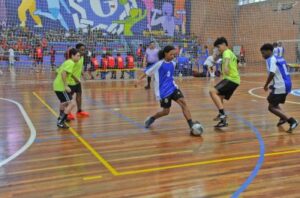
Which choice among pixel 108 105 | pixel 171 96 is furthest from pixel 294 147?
pixel 108 105

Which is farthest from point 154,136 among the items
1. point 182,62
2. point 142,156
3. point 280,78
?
point 182,62

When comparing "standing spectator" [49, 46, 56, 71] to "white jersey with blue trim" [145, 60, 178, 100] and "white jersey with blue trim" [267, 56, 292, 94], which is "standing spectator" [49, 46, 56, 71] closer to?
"white jersey with blue trim" [145, 60, 178, 100]

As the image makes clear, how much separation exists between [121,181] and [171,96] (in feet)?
7.80

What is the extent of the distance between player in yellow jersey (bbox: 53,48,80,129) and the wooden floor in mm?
237

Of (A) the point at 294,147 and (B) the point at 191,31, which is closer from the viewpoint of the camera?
(A) the point at 294,147

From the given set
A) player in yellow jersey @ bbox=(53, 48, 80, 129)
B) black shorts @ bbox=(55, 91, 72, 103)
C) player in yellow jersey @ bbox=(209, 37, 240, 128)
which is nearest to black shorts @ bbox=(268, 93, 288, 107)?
player in yellow jersey @ bbox=(209, 37, 240, 128)

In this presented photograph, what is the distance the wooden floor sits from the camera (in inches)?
145

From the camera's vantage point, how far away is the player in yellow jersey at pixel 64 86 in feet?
20.9

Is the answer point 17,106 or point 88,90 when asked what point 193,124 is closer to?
point 17,106

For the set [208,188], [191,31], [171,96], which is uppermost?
[191,31]

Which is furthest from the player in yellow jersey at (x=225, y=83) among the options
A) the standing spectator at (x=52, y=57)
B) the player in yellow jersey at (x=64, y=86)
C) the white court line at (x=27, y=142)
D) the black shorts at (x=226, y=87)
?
the standing spectator at (x=52, y=57)

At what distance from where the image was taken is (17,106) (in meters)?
8.78

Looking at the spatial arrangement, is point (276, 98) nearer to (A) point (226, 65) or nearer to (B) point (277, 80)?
(B) point (277, 80)

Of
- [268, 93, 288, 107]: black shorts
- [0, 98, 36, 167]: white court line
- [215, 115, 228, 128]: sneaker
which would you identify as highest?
[268, 93, 288, 107]: black shorts
